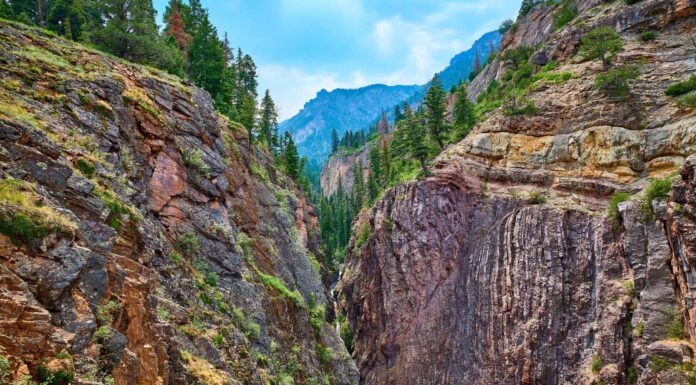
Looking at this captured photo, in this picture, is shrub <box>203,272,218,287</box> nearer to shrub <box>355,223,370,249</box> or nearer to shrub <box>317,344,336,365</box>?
shrub <box>317,344,336,365</box>

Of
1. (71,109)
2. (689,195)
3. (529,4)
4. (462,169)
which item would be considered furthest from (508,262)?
(529,4)

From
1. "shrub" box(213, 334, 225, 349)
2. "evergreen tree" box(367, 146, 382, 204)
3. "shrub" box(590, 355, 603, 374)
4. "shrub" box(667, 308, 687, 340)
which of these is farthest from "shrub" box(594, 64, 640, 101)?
"shrub" box(213, 334, 225, 349)

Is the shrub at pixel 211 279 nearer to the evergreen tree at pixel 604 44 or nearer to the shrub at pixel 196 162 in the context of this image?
the shrub at pixel 196 162

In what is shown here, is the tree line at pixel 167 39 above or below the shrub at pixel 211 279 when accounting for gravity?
above

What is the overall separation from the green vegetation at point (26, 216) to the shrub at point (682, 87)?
4199cm

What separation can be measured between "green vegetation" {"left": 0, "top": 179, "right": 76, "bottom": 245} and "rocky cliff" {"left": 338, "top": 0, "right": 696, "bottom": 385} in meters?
28.5

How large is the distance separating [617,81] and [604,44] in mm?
5286

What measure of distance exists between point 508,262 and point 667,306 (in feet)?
36.1

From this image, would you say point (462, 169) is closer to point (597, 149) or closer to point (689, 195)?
point (597, 149)

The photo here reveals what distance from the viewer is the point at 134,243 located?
1511 cm

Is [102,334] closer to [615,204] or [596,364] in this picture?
[596,364]

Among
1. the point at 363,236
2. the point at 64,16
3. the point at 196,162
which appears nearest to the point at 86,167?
the point at 196,162

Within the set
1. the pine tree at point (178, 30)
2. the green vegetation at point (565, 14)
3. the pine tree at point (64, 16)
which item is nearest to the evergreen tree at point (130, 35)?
the pine tree at point (64, 16)

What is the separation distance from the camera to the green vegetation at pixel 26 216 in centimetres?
1022
